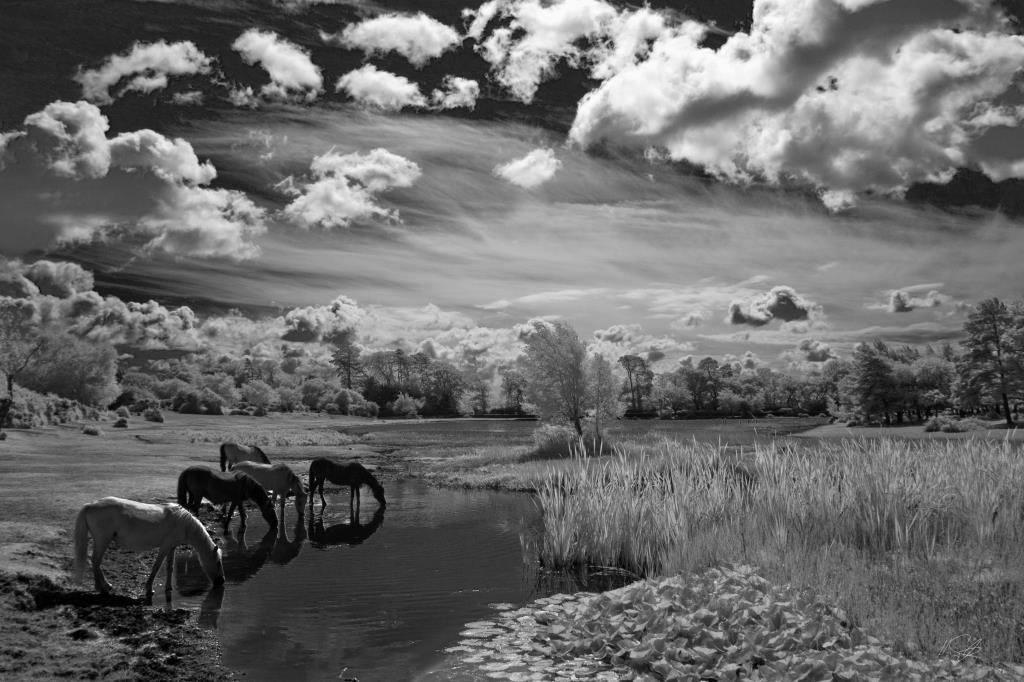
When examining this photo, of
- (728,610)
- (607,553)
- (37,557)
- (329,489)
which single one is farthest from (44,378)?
(728,610)

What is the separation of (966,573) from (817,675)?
197 inches

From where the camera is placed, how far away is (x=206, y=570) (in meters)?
13.0

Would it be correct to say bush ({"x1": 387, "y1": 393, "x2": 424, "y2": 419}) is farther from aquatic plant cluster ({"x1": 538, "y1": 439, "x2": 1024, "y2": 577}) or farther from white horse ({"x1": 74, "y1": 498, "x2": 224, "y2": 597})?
white horse ({"x1": 74, "y1": 498, "x2": 224, "y2": 597})

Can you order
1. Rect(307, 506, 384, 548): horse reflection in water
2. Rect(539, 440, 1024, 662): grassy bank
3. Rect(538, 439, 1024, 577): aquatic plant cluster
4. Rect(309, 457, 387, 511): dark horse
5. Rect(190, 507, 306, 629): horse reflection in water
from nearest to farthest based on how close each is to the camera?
Rect(539, 440, 1024, 662): grassy bank < Rect(190, 507, 306, 629): horse reflection in water < Rect(538, 439, 1024, 577): aquatic plant cluster < Rect(307, 506, 384, 548): horse reflection in water < Rect(309, 457, 387, 511): dark horse

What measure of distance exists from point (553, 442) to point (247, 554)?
2471 centimetres

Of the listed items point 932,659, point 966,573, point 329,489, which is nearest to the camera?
point 932,659

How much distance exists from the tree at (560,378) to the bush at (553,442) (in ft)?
7.26

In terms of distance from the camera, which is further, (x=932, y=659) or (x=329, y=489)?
(x=329, y=489)

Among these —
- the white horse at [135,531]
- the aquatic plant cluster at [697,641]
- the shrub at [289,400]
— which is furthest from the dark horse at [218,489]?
the shrub at [289,400]

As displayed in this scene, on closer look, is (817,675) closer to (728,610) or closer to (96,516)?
(728,610)

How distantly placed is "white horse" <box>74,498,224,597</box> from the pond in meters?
0.94

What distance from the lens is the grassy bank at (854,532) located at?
399 inches

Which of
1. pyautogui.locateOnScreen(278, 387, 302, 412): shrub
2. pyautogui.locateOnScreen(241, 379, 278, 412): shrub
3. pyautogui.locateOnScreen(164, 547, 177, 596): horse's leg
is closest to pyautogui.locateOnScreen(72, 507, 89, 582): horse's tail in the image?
pyautogui.locateOnScreen(164, 547, 177, 596): horse's leg

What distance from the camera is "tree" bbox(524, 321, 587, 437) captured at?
44656 mm
